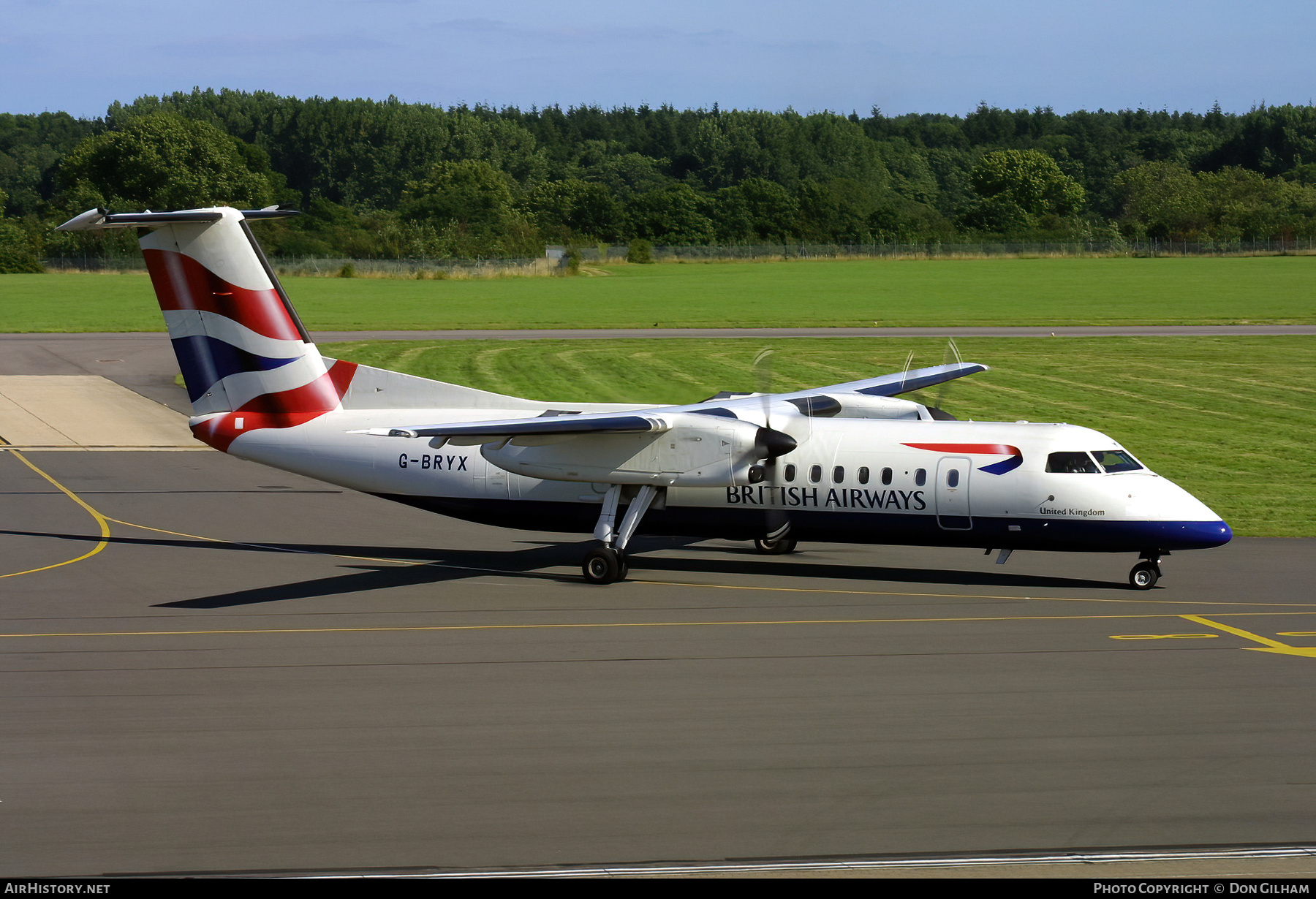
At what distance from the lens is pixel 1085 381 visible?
1767 inches

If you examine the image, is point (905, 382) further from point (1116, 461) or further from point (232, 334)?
point (232, 334)

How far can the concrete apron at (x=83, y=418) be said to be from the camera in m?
33.6

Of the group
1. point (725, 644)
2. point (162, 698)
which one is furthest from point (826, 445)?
point (162, 698)

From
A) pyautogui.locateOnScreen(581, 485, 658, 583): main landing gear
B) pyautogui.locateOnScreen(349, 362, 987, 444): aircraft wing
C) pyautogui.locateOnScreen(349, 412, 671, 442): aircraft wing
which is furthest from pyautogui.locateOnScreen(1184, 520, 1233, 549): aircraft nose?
pyautogui.locateOnScreen(581, 485, 658, 583): main landing gear

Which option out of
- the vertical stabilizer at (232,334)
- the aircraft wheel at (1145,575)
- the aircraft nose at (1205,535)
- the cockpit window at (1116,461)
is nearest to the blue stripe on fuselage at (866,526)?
the aircraft nose at (1205,535)

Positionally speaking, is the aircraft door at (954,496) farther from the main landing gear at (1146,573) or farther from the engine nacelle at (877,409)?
the engine nacelle at (877,409)

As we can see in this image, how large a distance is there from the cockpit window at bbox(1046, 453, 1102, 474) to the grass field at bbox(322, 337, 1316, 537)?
6479 mm

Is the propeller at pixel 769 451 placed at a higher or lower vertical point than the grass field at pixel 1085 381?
higher

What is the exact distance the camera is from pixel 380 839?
983 cm

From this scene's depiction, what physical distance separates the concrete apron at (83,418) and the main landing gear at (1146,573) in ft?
74.9

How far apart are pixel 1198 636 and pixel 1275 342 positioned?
146 ft

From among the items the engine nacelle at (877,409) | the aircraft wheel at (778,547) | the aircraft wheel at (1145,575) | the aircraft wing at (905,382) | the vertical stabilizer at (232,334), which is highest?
the vertical stabilizer at (232,334)

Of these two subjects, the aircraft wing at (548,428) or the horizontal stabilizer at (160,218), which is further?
the horizontal stabilizer at (160,218)

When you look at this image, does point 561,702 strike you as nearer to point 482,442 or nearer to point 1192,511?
point 482,442
